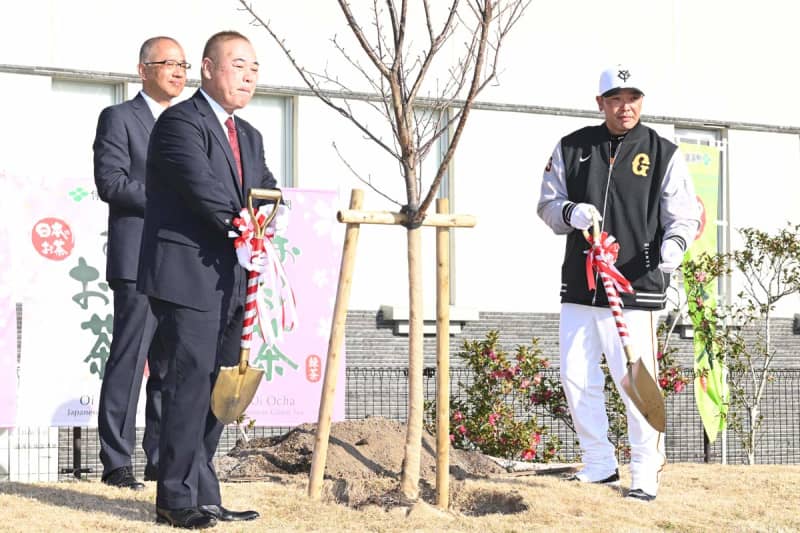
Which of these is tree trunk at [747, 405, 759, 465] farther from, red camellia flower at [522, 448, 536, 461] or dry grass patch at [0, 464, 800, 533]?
dry grass patch at [0, 464, 800, 533]

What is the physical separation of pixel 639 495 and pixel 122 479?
2710mm

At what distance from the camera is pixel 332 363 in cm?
726

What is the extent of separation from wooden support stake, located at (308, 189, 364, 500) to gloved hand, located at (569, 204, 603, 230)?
1136 millimetres

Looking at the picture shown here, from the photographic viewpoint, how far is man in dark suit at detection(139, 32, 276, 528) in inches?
237

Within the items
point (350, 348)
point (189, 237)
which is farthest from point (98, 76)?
point (189, 237)

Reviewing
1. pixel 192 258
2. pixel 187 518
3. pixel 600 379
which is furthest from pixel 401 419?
pixel 192 258

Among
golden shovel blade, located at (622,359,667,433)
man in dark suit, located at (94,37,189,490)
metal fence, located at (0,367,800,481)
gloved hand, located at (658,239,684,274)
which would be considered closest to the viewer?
golden shovel blade, located at (622,359,667,433)

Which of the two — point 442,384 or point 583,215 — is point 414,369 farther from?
point 583,215

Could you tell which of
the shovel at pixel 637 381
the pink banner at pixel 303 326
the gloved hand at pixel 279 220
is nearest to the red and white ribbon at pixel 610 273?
the shovel at pixel 637 381

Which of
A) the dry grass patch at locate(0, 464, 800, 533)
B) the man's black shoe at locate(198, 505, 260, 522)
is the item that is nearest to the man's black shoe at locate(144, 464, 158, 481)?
the dry grass patch at locate(0, 464, 800, 533)

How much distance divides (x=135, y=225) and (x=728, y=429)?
870cm

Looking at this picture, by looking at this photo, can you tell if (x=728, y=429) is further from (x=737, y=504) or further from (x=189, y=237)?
(x=189, y=237)

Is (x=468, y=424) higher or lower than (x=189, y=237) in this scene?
lower

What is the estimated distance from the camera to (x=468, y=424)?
34.4ft
